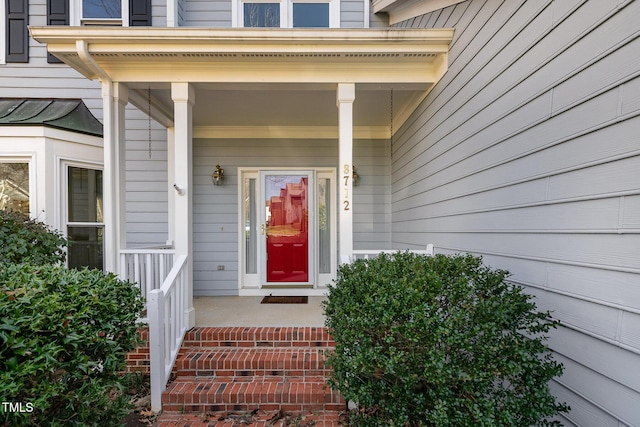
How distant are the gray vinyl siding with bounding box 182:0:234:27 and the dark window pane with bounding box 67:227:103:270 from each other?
3010mm

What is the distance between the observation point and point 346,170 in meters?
3.05

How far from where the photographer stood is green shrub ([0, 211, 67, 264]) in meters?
2.53

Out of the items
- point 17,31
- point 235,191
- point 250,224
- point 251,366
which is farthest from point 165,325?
point 17,31

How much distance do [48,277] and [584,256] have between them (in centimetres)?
267

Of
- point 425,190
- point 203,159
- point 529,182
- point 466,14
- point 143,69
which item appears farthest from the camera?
point 203,159

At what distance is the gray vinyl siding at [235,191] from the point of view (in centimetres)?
477

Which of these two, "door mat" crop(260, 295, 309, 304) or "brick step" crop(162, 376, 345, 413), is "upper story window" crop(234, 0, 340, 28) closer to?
"door mat" crop(260, 295, 309, 304)

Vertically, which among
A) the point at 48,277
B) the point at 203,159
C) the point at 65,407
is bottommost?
the point at 65,407

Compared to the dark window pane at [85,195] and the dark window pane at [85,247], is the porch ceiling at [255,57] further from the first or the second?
the dark window pane at [85,247]

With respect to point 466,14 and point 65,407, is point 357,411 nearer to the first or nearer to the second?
point 65,407

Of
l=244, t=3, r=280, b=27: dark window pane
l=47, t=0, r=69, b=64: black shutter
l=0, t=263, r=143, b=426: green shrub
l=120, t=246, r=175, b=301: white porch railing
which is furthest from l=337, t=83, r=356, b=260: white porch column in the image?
l=47, t=0, r=69, b=64: black shutter

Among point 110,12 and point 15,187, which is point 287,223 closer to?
point 15,187

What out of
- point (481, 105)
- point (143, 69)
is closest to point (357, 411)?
point (481, 105)

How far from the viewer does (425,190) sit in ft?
11.1
